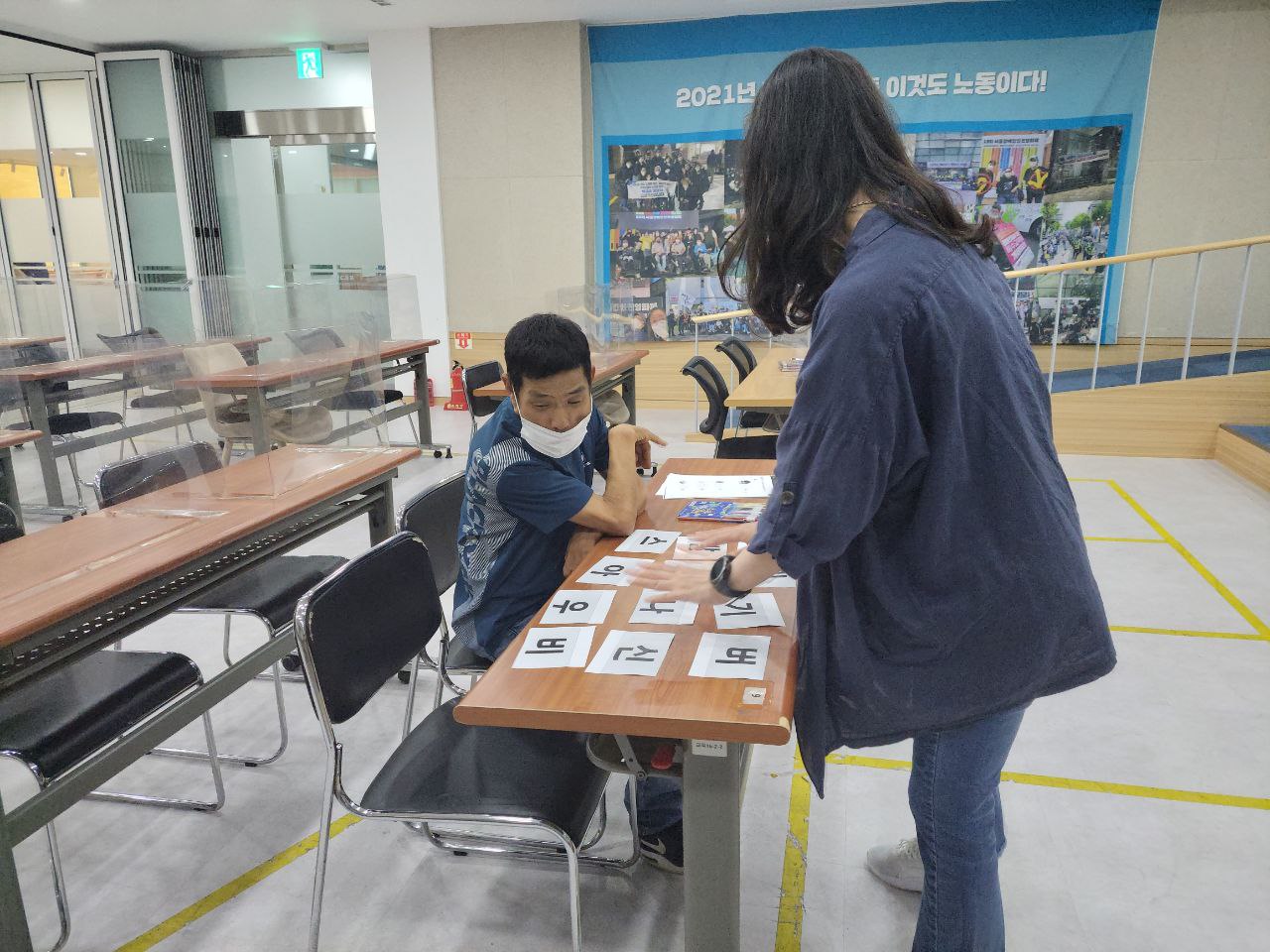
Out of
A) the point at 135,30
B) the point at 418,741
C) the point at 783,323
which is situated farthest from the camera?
the point at 135,30

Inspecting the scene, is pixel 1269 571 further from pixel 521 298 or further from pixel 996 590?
pixel 521 298

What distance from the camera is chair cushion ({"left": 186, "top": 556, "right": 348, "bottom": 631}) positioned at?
7.70 feet

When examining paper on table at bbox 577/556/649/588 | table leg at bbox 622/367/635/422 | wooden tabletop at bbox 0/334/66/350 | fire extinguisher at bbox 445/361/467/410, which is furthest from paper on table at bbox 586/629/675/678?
fire extinguisher at bbox 445/361/467/410

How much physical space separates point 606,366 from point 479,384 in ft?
3.02

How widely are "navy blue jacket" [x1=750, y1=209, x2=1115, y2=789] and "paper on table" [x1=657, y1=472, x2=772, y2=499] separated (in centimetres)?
102

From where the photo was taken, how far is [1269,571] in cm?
366

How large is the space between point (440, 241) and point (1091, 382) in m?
5.52

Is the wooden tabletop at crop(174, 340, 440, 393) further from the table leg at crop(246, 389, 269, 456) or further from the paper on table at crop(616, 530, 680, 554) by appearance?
the paper on table at crop(616, 530, 680, 554)

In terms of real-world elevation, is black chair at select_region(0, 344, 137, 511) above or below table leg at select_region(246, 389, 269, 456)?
below

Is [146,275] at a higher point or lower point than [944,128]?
lower

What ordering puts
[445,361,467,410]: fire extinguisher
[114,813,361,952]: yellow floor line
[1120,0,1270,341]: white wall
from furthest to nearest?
[445,361,467,410]: fire extinguisher → [1120,0,1270,341]: white wall → [114,813,361,952]: yellow floor line

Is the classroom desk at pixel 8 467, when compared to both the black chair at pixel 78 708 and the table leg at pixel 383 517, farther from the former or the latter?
the black chair at pixel 78 708

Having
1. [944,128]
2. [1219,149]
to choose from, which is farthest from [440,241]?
[1219,149]

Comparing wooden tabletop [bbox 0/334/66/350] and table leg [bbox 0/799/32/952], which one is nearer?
table leg [bbox 0/799/32/952]
